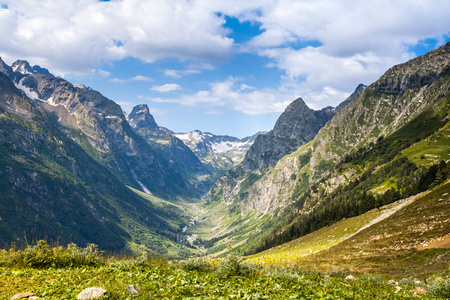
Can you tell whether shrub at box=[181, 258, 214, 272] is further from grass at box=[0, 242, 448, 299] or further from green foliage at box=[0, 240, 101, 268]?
green foliage at box=[0, 240, 101, 268]

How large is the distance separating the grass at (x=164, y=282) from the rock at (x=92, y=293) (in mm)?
296

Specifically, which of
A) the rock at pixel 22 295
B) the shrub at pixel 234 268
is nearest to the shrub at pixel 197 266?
the shrub at pixel 234 268

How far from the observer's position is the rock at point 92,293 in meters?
11.2

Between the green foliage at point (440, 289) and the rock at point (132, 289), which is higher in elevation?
the rock at point (132, 289)

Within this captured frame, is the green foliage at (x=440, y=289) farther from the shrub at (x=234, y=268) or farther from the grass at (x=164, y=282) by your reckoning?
the shrub at (x=234, y=268)

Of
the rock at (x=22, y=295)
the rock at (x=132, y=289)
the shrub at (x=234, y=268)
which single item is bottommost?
the shrub at (x=234, y=268)

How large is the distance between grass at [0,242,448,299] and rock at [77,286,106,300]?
296 millimetres

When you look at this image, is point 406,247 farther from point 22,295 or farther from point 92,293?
point 22,295

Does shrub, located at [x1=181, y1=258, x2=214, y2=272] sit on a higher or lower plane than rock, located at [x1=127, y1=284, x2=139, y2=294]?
lower

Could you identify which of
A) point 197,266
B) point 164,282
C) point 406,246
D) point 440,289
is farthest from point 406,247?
point 164,282

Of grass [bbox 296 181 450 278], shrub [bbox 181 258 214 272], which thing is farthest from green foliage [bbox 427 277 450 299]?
grass [bbox 296 181 450 278]

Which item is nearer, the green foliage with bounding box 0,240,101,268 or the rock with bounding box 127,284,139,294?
the rock with bounding box 127,284,139,294

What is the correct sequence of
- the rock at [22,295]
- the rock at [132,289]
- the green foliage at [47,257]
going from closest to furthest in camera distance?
the rock at [22,295]
the rock at [132,289]
the green foliage at [47,257]

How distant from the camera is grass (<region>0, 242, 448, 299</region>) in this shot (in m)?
12.5
